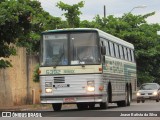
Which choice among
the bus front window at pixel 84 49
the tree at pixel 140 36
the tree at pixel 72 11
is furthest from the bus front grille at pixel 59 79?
the tree at pixel 140 36

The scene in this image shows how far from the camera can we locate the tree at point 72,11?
41500 millimetres

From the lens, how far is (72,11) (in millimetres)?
42125

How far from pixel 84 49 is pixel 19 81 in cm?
1199

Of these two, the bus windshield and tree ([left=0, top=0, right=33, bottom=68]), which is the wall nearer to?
tree ([left=0, top=0, right=33, bottom=68])

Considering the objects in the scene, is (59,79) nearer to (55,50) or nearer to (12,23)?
(55,50)

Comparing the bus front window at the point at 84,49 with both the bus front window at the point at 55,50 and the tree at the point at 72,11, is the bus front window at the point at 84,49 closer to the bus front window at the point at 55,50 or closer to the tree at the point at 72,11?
the bus front window at the point at 55,50

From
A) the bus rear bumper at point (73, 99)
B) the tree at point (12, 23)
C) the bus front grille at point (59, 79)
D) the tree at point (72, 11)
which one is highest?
the tree at point (72, 11)

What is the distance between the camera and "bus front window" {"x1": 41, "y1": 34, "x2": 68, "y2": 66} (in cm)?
2647

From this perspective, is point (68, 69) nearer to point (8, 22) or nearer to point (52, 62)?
point (52, 62)

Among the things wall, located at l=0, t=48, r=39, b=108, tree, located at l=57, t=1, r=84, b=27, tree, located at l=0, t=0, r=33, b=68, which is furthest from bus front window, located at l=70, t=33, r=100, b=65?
tree, located at l=57, t=1, r=84, b=27

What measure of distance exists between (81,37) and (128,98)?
853 centimetres

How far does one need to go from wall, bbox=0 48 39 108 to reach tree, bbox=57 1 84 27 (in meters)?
4.25

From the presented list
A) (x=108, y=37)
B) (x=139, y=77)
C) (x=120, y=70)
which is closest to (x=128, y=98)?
(x=120, y=70)

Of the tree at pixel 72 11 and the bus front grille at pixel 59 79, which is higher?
the tree at pixel 72 11
